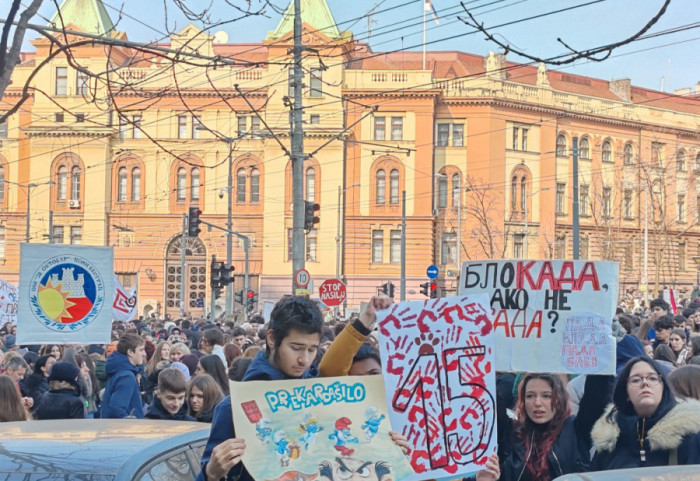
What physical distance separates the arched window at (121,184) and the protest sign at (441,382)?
55543 mm

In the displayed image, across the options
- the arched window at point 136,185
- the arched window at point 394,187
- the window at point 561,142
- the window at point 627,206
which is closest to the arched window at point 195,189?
the arched window at point 136,185

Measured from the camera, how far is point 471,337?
4.66m

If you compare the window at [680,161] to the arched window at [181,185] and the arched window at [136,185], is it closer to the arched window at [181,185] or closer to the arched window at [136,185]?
the arched window at [181,185]

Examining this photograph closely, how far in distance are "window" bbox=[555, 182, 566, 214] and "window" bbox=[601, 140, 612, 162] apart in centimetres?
367

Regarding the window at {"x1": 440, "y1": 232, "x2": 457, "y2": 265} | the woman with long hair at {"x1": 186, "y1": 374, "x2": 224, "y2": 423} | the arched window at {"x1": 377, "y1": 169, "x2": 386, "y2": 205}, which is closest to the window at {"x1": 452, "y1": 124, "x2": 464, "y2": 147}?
the arched window at {"x1": 377, "y1": 169, "x2": 386, "y2": 205}

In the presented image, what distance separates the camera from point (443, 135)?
190 feet

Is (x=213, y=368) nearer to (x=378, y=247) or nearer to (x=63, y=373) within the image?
(x=63, y=373)

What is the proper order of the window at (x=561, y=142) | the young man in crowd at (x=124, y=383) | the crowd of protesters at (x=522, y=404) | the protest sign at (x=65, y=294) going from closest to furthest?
the crowd of protesters at (x=522, y=404)
the young man in crowd at (x=124, y=383)
the protest sign at (x=65, y=294)
the window at (x=561, y=142)

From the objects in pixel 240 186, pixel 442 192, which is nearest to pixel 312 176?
pixel 240 186

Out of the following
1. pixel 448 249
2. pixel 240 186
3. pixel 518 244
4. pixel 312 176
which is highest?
pixel 312 176

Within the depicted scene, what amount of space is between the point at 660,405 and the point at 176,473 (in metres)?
2.36

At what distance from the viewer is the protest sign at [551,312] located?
5711mm

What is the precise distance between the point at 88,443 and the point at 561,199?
197 feet

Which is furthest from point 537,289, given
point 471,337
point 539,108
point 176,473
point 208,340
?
point 539,108
